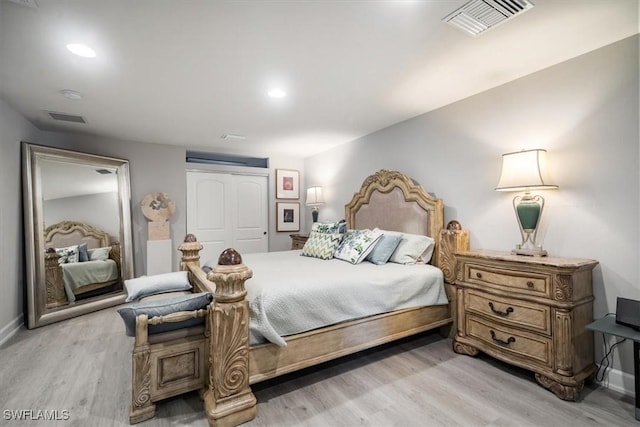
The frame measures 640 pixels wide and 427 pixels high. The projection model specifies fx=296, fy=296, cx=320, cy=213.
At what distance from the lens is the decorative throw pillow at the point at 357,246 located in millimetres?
2900

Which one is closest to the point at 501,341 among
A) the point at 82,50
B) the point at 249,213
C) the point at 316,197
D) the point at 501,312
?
the point at 501,312

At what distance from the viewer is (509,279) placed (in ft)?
7.21

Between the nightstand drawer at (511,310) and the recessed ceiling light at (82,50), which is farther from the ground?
the recessed ceiling light at (82,50)

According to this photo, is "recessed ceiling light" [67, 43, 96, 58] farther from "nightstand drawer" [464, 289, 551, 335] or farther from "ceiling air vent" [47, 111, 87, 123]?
"nightstand drawer" [464, 289, 551, 335]

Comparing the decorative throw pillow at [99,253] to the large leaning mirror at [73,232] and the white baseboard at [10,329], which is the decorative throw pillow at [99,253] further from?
the white baseboard at [10,329]

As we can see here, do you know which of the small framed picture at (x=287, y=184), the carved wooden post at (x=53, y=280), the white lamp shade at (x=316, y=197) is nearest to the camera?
the carved wooden post at (x=53, y=280)

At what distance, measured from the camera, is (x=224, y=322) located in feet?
5.47

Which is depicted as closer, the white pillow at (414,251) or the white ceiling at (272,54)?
the white ceiling at (272,54)

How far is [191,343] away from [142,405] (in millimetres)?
396

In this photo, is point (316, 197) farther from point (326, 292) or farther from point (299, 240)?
point (326, 292)

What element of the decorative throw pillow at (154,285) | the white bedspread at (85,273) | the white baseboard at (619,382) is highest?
the decorative throw pillow at (154,285)

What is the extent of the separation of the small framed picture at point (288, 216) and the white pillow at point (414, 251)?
2.93 meters

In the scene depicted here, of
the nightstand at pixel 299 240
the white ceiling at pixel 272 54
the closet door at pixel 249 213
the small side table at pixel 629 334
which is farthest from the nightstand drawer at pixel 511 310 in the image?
the closet door at pixel 249 213

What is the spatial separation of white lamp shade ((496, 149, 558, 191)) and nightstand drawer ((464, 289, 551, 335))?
858mm
